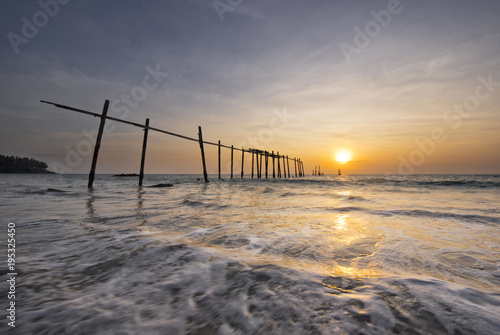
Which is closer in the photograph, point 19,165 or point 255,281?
point 255,281

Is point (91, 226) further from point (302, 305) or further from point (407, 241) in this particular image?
point (407, 241)

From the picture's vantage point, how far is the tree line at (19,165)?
82750 millimetres

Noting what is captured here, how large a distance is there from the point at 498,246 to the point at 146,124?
51.1 ft

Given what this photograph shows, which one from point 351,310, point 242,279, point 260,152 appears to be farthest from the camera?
point 260,152

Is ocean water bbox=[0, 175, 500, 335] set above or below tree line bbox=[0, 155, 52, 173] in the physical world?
below

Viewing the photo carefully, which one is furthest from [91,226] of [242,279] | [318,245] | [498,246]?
[498,246]

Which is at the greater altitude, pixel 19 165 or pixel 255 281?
pixel 19 165

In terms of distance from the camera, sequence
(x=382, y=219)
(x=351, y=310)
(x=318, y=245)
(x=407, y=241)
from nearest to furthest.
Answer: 1. (x=351, y=310)
2. (x=318, y=245)
3. (x=407, y=241)
4. (x=382, y=219)

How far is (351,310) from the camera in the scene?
1.37 m

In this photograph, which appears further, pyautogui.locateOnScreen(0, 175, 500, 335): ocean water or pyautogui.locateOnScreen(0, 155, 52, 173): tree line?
pyautogui.locateOnScreen(0, 155, 52, 173): tree line

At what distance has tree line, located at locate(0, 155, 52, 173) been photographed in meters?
82.8

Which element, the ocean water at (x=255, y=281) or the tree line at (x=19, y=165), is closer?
the ocean water at (x=255, y=281)

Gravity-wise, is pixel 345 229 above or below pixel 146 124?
below

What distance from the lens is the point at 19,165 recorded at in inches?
3378
